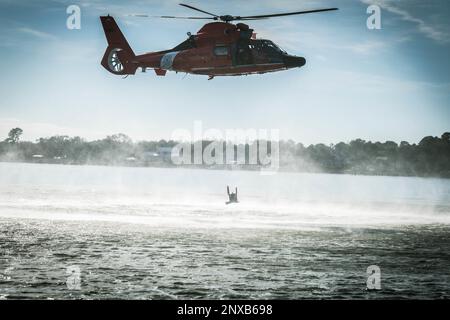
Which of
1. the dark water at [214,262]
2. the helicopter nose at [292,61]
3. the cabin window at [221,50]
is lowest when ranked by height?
the dark water at [214,262]

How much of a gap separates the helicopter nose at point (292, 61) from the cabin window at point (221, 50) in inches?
139

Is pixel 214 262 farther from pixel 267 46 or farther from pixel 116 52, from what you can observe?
pixel 116 52

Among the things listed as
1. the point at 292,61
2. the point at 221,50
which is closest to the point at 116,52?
the point at 221,50

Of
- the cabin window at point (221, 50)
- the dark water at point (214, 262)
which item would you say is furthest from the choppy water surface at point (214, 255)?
the cabin window at point (221, 50)

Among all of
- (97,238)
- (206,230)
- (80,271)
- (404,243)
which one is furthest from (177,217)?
(80,271)

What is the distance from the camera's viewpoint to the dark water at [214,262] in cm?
2080

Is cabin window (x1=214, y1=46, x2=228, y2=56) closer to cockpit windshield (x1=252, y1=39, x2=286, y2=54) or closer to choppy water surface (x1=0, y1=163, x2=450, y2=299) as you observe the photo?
cockpit windshield (x1=252, y1=39, x2=286, y2=54)

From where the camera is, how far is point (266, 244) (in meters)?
32.7

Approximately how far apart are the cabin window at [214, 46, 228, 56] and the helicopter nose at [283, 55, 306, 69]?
139 inches

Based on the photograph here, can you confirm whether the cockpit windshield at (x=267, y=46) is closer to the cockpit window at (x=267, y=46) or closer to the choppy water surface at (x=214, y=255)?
the cockpit window at (x=267, y=46)

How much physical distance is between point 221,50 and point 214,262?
1260 centimetres
